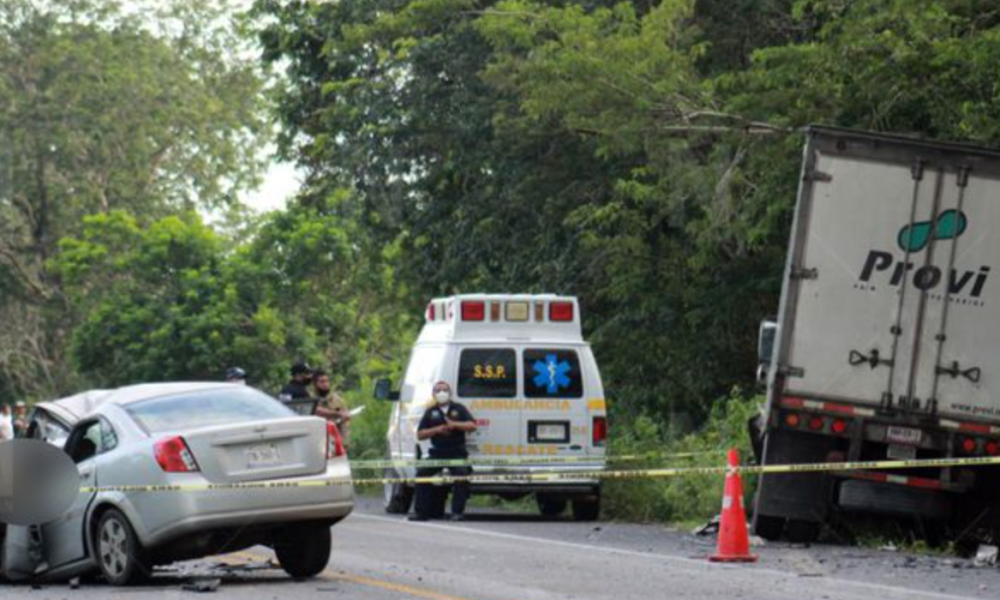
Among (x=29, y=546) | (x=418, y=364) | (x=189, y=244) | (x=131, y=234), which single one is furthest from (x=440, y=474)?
(x=131, y=234)

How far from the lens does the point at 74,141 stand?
6694 centimetres

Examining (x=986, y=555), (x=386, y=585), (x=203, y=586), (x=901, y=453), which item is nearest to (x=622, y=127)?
(x=901, y=453)

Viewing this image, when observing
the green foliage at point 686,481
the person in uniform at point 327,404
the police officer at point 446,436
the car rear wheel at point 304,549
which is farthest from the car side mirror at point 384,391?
the car rear wheel at point 304,549

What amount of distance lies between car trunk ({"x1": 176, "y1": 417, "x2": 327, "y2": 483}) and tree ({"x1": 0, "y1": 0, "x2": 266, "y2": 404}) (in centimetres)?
5144

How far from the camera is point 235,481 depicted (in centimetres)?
1461

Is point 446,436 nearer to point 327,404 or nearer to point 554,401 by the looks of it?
point 554,401

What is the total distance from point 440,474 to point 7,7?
4681 centimetres

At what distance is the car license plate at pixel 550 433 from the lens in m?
24.2

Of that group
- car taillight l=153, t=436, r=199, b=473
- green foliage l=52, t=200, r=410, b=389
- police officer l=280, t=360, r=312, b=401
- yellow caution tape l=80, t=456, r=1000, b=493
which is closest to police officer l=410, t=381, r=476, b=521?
yellow caution tape l=80, t=456, r=1000, b=493

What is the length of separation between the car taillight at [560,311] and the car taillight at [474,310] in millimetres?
768

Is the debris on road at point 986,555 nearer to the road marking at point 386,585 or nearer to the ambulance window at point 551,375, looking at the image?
the road marking at point 386,585

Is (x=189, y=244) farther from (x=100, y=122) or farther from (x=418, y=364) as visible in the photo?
(x=418, y=364)

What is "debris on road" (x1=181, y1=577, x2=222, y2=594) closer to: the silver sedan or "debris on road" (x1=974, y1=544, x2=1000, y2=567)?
the silver sedan

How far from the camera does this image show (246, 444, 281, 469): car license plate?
48.4 feet
